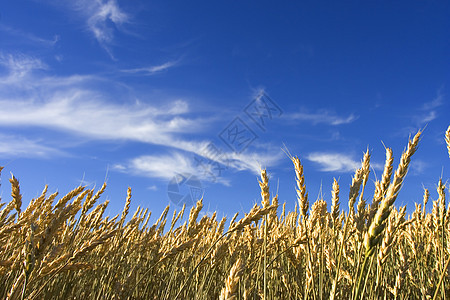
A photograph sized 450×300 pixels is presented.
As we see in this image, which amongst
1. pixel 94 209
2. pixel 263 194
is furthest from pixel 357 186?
pixel 94 209

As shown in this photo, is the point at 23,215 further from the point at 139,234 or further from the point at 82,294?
the point at 139,234

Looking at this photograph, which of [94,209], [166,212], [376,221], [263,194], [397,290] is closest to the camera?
[376,221]

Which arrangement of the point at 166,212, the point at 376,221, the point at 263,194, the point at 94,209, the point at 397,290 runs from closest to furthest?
the point at 376,221 < the point at 263,194 < the point at 397,290 < the point at 94,209 < the point at 166,212

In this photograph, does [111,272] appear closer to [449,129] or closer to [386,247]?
[386,247]

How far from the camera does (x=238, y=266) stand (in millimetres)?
1460

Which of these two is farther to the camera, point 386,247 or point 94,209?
point 94,209

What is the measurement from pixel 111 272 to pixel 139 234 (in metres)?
1.69

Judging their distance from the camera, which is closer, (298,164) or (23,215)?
(298,164)

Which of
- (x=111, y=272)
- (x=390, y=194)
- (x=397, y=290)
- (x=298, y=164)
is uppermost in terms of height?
(x=298, y=164)

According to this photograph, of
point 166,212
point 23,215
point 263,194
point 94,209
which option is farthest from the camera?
point 166,212

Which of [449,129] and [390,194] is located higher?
[449,129]

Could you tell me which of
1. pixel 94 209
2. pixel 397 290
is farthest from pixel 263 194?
pixel 94 209

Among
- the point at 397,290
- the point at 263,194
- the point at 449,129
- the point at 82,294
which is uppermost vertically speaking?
the point at 449,129

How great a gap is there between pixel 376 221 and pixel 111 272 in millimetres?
2680
